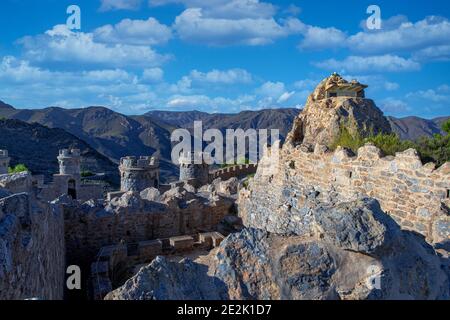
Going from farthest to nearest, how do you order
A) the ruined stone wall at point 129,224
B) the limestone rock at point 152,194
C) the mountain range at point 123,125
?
the mountain range at point 123,125 → the limestone rock at point 152,194 → the ruined stone wall at point 129,224

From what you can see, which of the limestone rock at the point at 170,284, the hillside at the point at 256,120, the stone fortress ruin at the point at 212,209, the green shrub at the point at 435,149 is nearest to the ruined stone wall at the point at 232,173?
the stone fortress ruin at the point at 212,209

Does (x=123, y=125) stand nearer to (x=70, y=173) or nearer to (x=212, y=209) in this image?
(x=70, y=173)

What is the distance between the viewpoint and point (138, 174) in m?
22.7

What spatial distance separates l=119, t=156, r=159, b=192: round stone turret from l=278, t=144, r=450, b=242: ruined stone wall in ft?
50.9

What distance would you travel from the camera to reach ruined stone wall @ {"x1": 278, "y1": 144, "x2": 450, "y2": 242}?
18.1 feet

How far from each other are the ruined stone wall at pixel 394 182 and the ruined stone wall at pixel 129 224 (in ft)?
10.3

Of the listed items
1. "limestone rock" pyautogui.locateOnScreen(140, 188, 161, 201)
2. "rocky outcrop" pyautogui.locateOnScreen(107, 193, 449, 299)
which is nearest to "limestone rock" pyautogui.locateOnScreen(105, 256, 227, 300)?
"rocky outcrop" pyautogui.locateOnScreen(107, 193, 449, 299)

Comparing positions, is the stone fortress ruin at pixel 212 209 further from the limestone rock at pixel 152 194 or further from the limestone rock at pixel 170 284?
the limestone rock at pixel 170 284

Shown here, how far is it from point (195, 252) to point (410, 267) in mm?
6153

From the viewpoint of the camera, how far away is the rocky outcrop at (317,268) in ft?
9.29

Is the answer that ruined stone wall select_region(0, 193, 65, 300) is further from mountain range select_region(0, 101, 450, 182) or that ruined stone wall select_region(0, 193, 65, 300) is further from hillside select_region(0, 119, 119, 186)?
mountain range select_region(0, 101, 450, 182)

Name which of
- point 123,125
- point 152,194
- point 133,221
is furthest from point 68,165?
point 123,125
